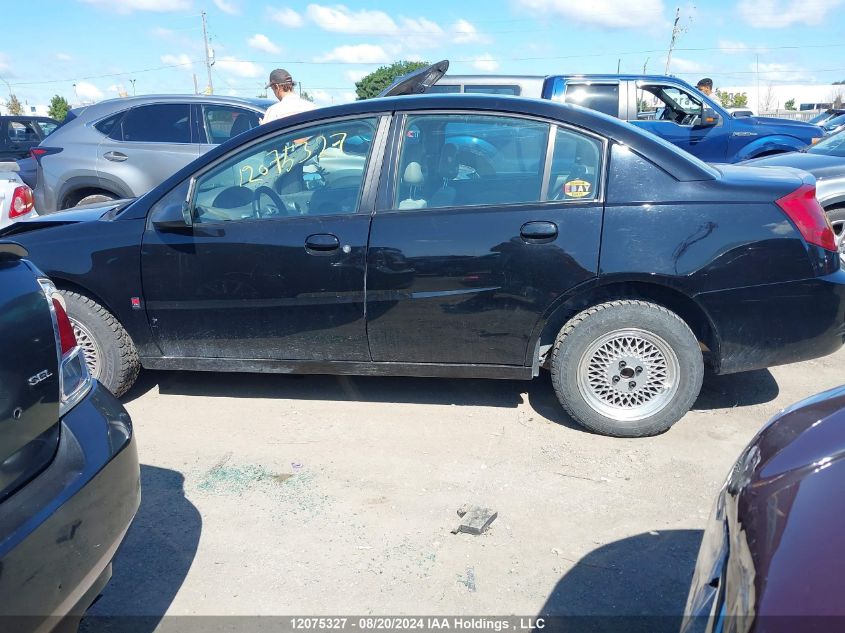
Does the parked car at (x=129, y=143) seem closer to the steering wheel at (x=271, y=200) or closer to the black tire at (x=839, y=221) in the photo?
the steering wheel at (x=271, y=200)

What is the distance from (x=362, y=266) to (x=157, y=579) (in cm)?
180

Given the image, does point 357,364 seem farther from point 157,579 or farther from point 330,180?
point 157,579

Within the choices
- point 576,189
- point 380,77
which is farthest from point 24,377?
point 380,77

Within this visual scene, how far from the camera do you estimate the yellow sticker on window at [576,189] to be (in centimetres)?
375

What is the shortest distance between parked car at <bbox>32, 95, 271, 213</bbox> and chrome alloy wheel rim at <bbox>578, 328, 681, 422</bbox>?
5560mm

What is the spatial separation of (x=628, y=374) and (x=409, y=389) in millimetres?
1415

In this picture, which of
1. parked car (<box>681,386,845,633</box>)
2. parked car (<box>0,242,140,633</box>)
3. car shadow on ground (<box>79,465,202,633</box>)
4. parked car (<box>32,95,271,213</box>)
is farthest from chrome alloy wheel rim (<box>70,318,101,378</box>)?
parked car (<box>32,95,271,213</box>)

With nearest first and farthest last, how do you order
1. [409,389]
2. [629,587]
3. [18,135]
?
[629,587] → [409,389] → [18,135]

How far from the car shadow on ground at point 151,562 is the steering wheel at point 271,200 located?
58.5 inches

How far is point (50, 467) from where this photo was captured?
6.86ft

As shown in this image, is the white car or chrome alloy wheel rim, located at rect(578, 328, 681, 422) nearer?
chrome alloy wheel rim, located at rect(578, 328, 681, 422)

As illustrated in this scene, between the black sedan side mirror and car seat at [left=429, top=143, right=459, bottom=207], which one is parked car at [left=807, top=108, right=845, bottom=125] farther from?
the black sedan side mirror

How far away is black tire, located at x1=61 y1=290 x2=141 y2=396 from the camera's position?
416cm

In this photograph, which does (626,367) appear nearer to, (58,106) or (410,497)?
(410,497)
